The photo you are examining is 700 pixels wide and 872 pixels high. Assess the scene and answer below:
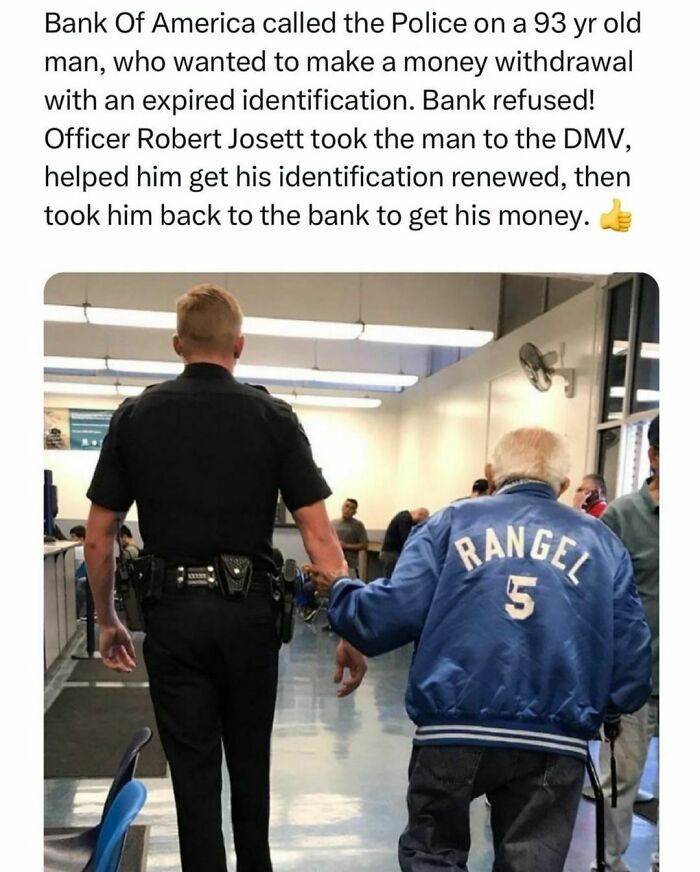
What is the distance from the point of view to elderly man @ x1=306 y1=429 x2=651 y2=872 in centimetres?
131

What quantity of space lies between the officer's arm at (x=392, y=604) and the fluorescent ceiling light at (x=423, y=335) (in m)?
3.31

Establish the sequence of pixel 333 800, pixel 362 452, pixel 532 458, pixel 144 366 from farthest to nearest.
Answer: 1. pixel 362 452
2. pixel 144 366
3. pixel 333 800
4. pixel 532 458

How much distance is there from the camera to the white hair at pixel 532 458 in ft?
4.62

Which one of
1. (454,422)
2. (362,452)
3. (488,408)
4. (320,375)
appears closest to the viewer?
(488,408)

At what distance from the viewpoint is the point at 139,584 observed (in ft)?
4.76

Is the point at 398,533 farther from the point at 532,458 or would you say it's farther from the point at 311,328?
the point at 532,458

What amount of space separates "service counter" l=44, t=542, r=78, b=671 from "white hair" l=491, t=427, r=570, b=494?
318 centimetres

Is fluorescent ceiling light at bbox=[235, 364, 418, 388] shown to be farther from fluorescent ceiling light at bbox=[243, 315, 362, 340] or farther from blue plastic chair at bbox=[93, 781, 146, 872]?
blue plastic chair at bbox=[93, 781, 146, 872]

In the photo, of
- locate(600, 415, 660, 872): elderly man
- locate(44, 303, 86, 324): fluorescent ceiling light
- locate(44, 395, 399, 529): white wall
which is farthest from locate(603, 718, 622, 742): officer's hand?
locate(44, 395, 399, 529): white wall

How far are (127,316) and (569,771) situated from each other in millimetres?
3787

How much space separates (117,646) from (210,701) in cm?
29

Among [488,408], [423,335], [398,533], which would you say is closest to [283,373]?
[423,335]
